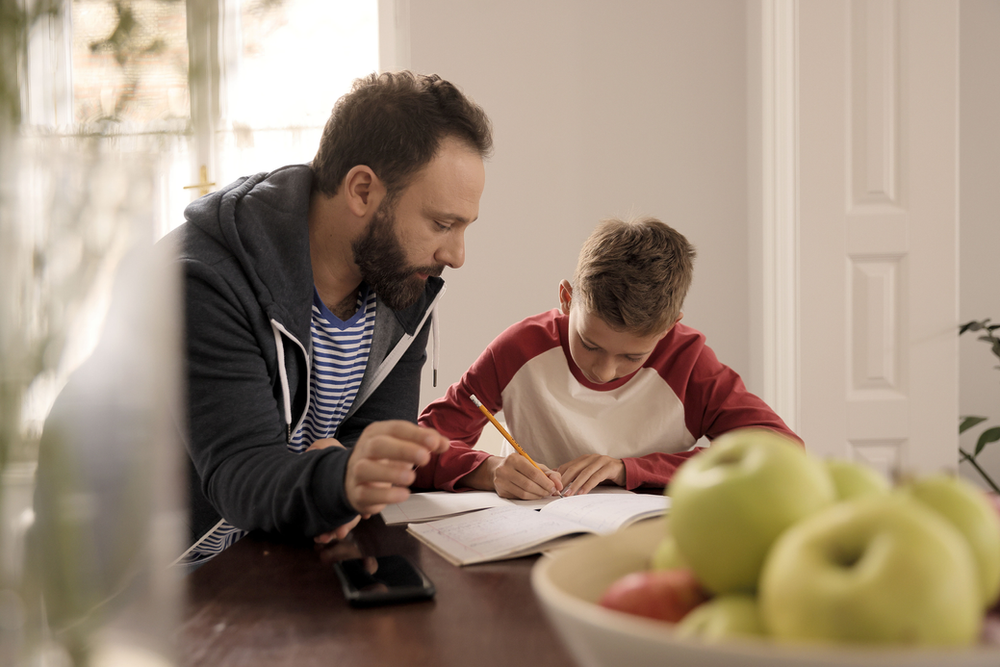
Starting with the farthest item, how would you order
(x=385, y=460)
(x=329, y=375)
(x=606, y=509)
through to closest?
1. (x=329, y=375)
2. (x=606, y=509)
3. (x=385, y=460)

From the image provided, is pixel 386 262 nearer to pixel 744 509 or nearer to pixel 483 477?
pixel 483 477

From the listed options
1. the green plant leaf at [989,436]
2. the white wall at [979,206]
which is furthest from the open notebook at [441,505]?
the white wall at [979,206]

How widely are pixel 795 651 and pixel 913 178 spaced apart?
2.51 m

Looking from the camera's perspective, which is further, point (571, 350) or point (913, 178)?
point (913, 178)

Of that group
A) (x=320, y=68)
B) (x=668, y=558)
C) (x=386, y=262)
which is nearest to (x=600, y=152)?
(x=320, y=68)

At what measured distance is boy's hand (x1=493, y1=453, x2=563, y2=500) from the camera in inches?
44.8

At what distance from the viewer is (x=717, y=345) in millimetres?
2795

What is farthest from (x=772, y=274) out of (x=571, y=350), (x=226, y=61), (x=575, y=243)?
(x=226, y=61)

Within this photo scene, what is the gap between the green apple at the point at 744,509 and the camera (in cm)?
34

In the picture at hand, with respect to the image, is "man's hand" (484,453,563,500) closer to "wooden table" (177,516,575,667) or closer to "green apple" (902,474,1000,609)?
"wooden table" (177,516,575,667)

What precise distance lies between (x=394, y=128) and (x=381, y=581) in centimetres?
90

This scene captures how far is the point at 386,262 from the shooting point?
137 cm

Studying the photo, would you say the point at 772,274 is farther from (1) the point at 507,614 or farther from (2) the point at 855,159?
(1) the point at 507,614

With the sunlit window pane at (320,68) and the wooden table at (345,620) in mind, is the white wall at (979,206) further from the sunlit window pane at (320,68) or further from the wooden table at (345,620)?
the wooden table at (345,620)
